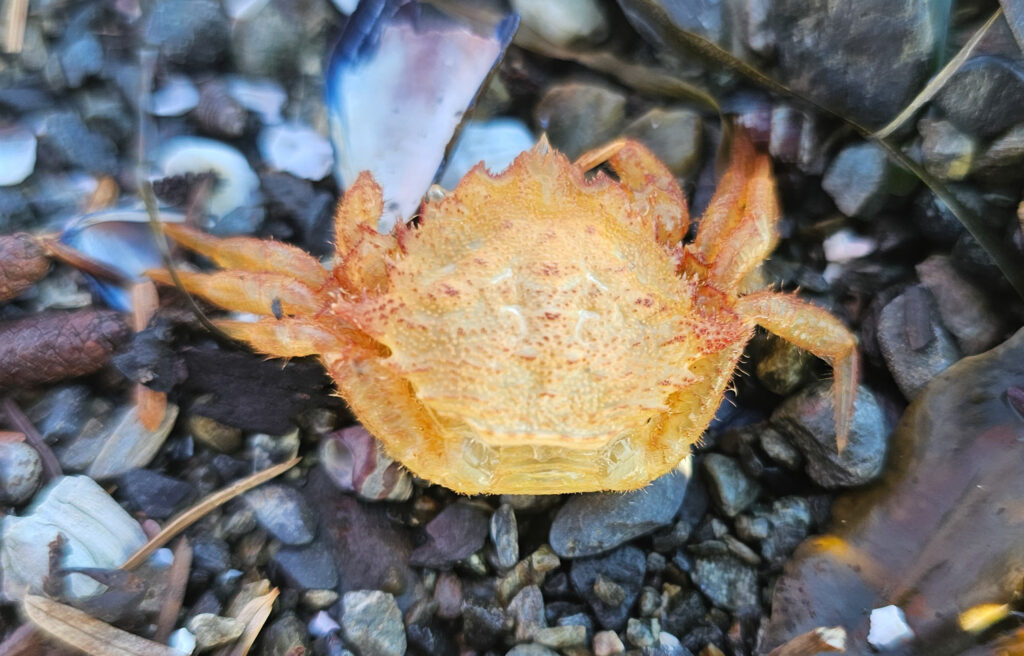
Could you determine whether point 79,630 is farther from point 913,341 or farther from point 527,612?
point 913,341

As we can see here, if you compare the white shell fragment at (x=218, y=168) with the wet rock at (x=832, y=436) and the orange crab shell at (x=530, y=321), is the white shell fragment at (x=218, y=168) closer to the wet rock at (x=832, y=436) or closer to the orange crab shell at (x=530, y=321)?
the orange crab shell at (x=530, y=321)

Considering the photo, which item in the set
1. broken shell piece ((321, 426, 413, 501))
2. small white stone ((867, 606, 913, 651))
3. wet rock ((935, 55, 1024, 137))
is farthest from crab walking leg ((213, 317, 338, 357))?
wet rock ((935, 55, 1024, 137))

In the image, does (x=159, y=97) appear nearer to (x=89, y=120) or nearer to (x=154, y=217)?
(x=89, y=120)

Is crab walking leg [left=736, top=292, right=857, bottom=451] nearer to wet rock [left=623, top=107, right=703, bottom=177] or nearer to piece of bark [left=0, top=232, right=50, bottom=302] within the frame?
wet rock [left=623, top=107, right=703, bottom=177]

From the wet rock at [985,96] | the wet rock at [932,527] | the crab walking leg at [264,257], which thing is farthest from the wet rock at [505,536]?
the wet rock at [985,96]

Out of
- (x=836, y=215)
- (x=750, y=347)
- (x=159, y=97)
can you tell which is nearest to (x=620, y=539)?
(x=750, y=347)

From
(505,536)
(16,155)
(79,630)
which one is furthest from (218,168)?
(505,536)
